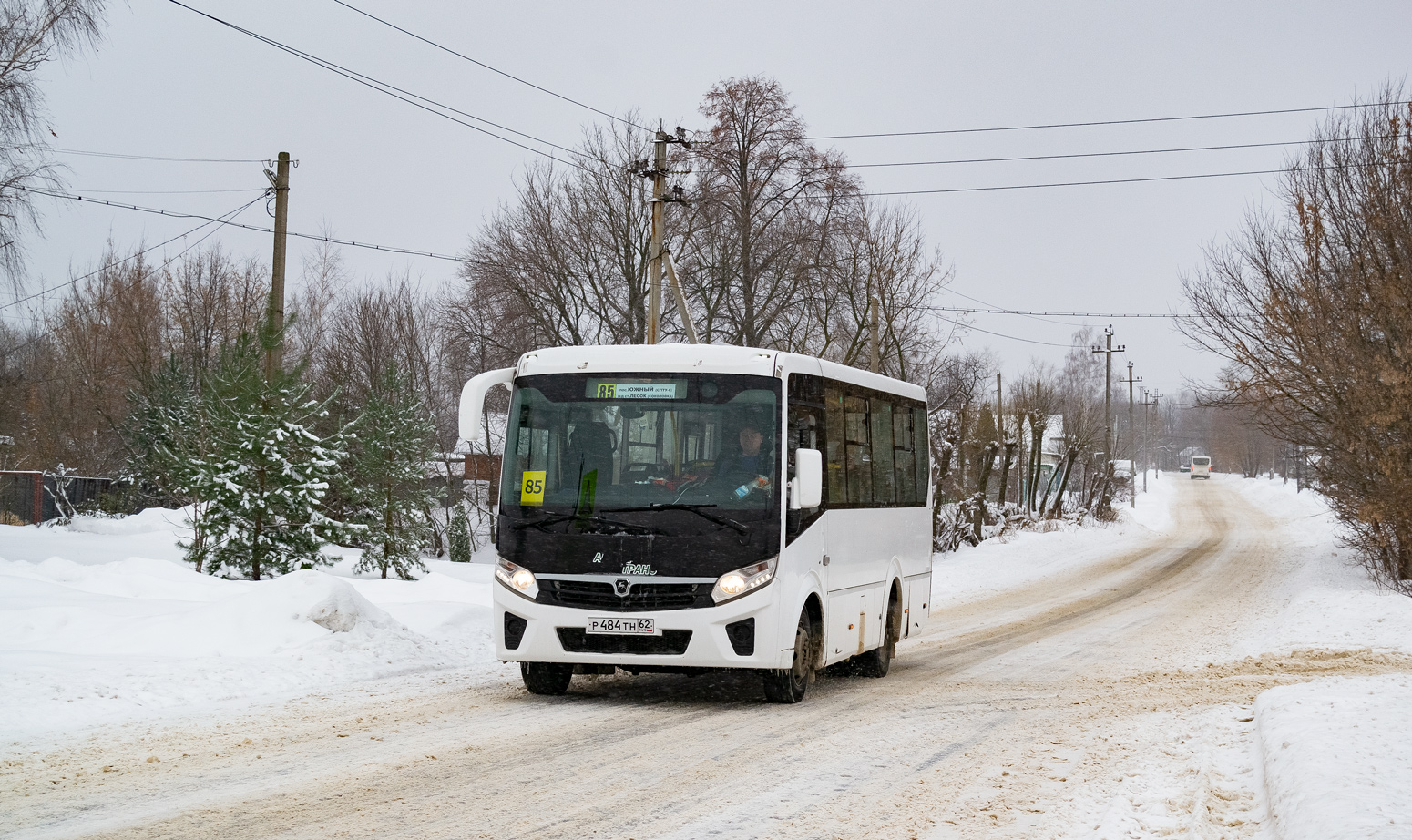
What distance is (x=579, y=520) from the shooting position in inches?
392

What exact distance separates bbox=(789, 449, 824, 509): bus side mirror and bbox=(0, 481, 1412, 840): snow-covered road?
5.31 feet

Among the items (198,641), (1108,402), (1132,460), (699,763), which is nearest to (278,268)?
(198,641)

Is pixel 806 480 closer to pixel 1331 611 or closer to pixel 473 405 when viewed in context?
pixel 473 405

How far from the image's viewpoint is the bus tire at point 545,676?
34.1ft

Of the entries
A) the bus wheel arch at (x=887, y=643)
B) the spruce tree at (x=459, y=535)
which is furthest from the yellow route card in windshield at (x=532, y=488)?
the spruce tree at (x=459, y=535)

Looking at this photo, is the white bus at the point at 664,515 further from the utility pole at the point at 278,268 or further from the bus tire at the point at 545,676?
the utility pole at the point at 278,268

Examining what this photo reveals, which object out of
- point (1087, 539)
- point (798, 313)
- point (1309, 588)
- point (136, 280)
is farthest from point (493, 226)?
point (1309, 588)

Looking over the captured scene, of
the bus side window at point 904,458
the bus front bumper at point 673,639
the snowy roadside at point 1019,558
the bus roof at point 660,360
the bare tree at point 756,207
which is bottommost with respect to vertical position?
the snowy roadside at point 1019,558

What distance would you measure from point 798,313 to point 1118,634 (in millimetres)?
25266

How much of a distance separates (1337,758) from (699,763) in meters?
3.46

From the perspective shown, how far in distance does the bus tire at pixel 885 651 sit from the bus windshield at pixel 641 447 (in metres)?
3.59

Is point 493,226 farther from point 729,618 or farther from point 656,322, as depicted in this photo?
point 729,618

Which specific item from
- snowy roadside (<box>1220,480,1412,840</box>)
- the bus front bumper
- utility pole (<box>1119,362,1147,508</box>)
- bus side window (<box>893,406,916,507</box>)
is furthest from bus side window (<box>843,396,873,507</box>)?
utility pole (<box>1119,362,1147,508</box>)

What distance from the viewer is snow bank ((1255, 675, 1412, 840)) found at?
5355 mm
